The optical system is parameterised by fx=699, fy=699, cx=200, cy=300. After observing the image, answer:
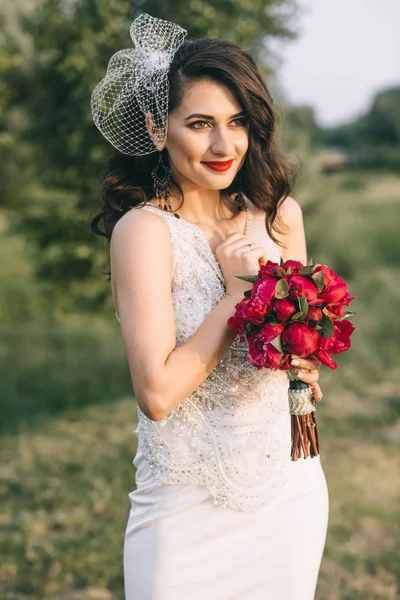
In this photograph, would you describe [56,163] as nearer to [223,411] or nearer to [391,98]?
[223,411]

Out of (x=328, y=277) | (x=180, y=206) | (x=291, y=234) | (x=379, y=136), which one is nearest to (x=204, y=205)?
(x=180, y=206)

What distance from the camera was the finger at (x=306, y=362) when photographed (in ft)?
7.04

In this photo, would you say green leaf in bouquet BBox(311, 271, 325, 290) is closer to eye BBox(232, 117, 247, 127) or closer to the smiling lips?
the smiling lips

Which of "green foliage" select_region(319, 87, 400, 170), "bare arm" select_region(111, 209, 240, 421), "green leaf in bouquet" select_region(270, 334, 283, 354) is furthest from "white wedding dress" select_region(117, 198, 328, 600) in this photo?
"green foliage" select_region(319, 87, 400, 170)

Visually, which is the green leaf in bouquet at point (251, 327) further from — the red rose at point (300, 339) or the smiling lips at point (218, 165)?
the smiling lips at point (218, 165)

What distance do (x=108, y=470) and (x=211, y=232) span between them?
4379 millimetres

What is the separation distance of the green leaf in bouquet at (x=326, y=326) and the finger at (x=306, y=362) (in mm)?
97

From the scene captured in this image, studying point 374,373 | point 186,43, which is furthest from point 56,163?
point 374,373

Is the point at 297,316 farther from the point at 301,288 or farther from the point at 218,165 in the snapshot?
the point at 218,165

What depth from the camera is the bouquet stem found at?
2299mm

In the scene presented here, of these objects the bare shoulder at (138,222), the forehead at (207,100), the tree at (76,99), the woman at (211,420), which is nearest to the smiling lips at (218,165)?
the woman at (211,420)

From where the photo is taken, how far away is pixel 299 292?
211 cm

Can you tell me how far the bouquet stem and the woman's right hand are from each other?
35 cm

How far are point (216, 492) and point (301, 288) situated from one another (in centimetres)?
79
